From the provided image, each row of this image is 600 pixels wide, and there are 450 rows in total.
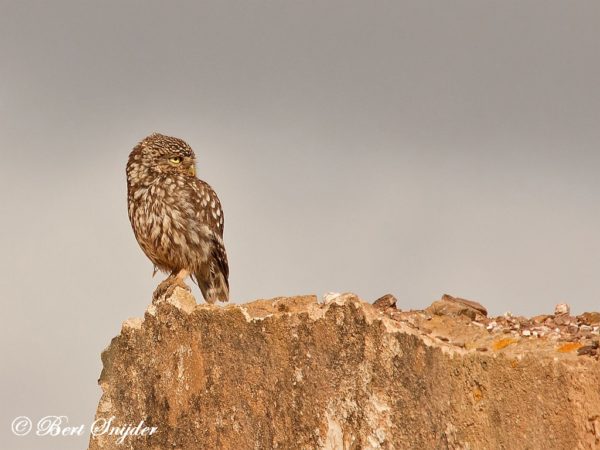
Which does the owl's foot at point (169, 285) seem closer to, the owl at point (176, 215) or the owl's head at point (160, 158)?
→ the owl at point (176, 215)

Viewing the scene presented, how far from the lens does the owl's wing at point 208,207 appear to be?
40.7ft

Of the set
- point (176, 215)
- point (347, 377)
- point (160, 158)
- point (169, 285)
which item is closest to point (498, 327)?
point (347, 377)

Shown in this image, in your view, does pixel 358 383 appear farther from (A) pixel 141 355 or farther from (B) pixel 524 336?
(A) pixel 141 355

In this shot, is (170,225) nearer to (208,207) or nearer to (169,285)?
(208,207)

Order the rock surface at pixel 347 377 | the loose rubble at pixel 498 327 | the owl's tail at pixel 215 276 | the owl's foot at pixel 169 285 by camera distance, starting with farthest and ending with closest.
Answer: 1. the owl's tail at pixel 215 276
2. the owl's foot at pixel 169 285
3. the loose rubble at pixel 498 327
4. the rock surface at pixel 347 377

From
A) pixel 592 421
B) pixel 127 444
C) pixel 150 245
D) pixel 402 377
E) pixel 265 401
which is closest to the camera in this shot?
pixel 592 421

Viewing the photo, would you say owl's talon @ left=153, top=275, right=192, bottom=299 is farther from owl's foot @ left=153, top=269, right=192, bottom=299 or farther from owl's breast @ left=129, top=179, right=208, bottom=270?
owl's breast @ left=129, top=179, right=208, bottom=270

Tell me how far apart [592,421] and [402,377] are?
5.15 feet

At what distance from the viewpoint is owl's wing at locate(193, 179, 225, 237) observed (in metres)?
12.4

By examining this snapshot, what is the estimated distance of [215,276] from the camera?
12.7 metres

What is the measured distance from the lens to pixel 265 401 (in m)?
9.23

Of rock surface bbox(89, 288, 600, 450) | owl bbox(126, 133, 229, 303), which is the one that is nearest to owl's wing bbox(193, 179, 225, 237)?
owl bbox(126, 133, 229, 303)

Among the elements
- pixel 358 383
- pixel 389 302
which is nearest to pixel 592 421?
pixel 358 383

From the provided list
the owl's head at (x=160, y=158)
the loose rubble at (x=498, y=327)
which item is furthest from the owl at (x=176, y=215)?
the loose rubble at (x=498, y=327)
